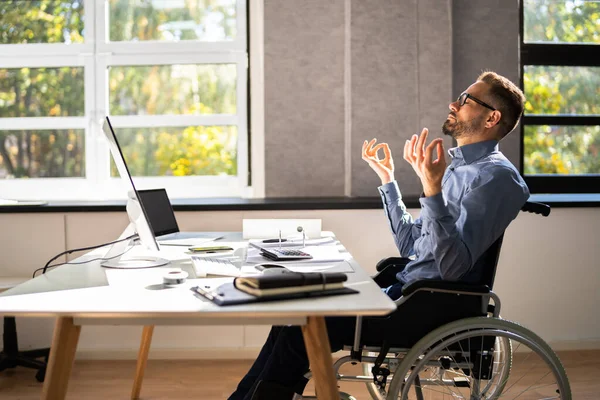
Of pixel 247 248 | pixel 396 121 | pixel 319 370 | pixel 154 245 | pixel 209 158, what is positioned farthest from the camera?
pixel 209 158

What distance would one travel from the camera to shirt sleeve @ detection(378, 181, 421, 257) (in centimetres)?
269

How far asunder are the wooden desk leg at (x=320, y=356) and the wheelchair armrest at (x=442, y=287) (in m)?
0.42

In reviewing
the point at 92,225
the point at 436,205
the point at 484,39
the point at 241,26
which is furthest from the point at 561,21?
the point at 92,225

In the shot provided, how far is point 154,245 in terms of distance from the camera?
228 centimetres

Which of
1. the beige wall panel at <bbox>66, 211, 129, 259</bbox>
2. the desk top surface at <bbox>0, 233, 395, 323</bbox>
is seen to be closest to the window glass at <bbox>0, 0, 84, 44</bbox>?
the beige wall panel at <bbox>66, 211, 129, 259</bbox>

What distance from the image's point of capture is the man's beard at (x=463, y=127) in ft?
7.61

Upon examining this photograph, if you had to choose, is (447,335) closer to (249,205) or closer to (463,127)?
(463,127)

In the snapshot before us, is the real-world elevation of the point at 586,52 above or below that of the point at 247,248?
above

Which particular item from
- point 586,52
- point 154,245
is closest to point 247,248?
point 154,245

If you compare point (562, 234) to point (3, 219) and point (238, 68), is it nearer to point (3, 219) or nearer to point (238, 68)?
point (238, 68)

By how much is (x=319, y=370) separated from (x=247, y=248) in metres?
1.02

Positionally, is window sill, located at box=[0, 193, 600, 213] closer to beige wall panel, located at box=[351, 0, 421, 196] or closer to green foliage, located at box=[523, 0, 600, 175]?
beige wall panel, located at box=[351, 0, 421, 196]

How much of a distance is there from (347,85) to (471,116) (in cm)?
161

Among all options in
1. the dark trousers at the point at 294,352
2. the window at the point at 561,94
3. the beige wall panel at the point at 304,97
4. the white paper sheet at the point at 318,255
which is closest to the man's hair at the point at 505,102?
the white paper sheet at the point at 318,255
